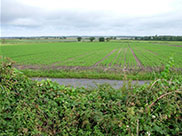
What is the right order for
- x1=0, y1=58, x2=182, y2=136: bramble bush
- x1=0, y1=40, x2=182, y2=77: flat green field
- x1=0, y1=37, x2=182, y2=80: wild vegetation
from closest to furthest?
x1=0, y1=58, x2=182, y2=136: bramble bush → x1=0, y1=37, x2=182, y2=80: wild vegetation → x1=0, y1=40, x2=182, y2=77: flat green field

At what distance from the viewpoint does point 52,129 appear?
3504mm

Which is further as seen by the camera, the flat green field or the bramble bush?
the flat green field

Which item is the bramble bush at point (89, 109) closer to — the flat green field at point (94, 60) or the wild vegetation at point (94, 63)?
the wild vegetation at point (94, 63)

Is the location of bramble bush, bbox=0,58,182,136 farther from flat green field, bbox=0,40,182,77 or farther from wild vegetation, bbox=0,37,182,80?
flat green field, bbox=0,40,182,77

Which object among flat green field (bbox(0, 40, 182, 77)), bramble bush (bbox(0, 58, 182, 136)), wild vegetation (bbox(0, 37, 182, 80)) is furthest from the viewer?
flat green field (bbox(0, 40, 182, 77))

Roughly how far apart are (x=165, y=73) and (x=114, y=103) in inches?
67.9

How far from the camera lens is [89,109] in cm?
379

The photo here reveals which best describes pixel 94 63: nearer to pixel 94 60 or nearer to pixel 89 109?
pixel 94 60

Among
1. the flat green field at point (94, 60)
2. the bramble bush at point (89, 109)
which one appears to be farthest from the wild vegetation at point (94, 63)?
the bramble bush at point (89, 109)

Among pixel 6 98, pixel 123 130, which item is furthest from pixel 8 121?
pixel 123 130

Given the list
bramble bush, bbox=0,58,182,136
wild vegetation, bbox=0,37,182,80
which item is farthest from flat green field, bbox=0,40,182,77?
bramble bush, bbox=0,58,182,136

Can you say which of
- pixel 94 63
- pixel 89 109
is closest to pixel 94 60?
pixel 94 63

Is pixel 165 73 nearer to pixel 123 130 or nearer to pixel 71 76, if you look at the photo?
pixel 123 130

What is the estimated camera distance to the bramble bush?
3291 mm
